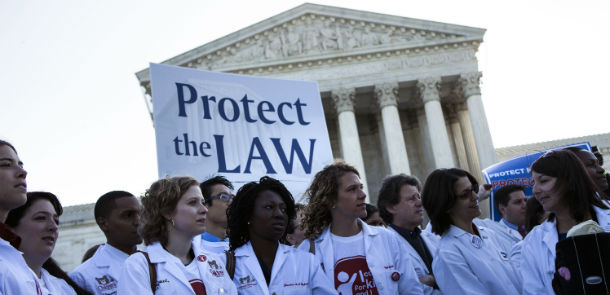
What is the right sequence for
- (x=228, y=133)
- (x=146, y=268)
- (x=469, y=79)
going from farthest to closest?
(x=469, y=79), (x=228, y=133), (x=146, y=268)

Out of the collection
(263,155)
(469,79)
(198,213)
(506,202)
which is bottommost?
(506,202)

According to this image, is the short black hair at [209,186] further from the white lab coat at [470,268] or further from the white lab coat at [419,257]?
the white lab coat at [470,268]

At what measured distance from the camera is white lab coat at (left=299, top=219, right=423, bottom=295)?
14.3 feet

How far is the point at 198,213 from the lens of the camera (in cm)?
405

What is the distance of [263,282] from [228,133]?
3495mm

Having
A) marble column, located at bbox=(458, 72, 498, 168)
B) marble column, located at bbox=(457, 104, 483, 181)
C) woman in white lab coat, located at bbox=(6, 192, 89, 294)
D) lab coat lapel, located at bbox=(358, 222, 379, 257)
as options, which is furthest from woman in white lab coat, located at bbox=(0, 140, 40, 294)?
marble column, located at bbox=(457, 104, 483, 181)

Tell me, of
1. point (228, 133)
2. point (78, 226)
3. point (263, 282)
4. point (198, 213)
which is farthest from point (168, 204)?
point (78, 226)

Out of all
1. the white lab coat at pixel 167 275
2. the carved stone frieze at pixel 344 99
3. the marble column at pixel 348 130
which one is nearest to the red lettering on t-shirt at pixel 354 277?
the white lab coat at pixel 167 275

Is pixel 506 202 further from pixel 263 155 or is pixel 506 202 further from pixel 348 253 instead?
pixel 348 253

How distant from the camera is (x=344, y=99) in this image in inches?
1060

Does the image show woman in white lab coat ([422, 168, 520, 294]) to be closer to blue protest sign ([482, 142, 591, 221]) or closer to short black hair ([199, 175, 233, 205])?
short black hair ([199, 175, 233, 205])

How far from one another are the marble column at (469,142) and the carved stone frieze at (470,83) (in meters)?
3.19

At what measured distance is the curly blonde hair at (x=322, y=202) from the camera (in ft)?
16.3

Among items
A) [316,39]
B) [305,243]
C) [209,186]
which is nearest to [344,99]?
[316,39]
